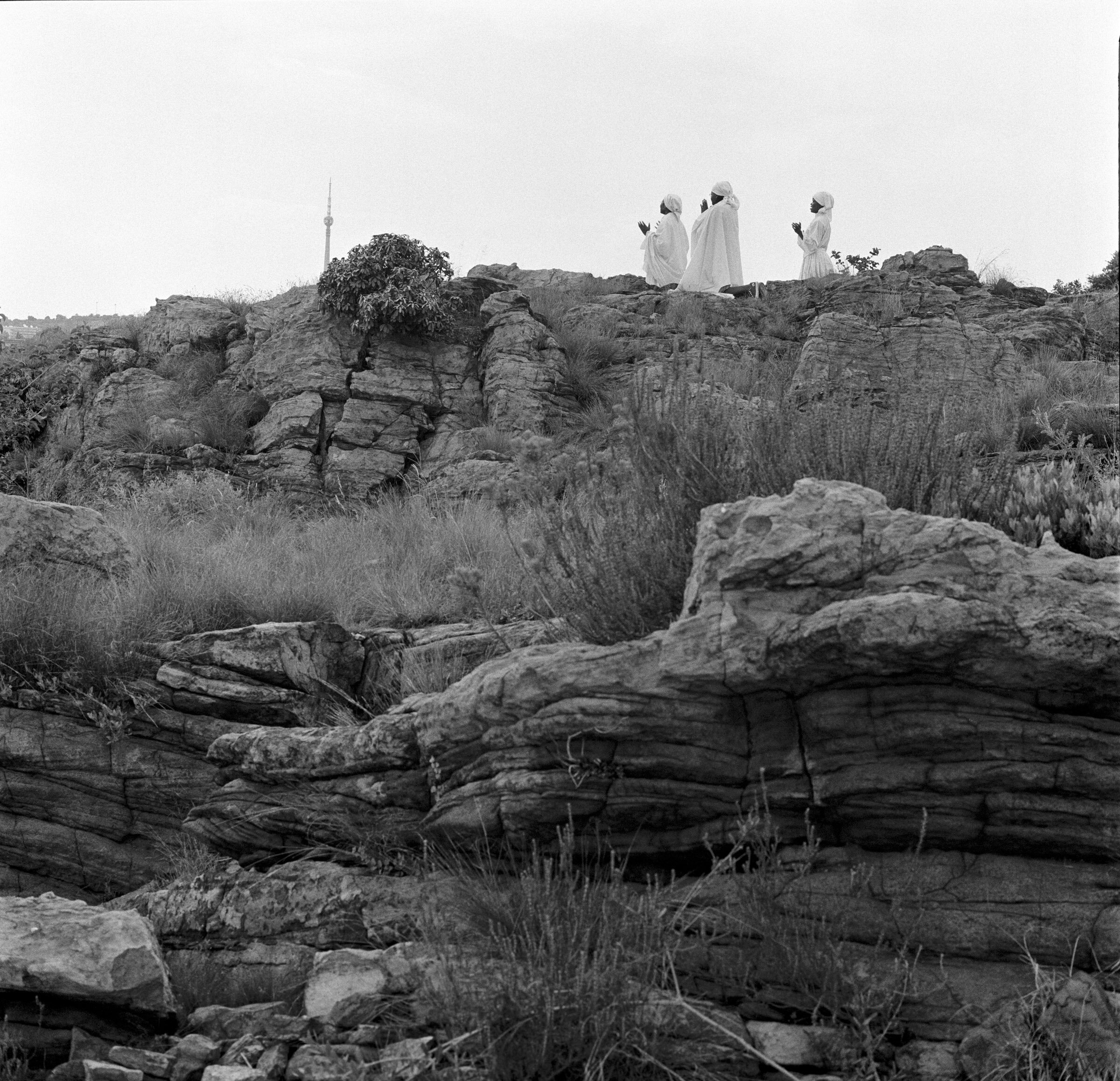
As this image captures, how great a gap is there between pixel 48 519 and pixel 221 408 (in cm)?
1006

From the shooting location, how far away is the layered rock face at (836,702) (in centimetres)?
425

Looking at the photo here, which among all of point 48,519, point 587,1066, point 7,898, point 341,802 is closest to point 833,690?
point 587,1066

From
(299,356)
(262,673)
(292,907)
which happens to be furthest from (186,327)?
(292,907)

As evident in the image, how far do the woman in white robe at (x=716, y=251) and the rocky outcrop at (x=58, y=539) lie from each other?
2104cm

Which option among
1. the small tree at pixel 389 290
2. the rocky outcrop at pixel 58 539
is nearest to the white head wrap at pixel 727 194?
the small tree at pixel 389 290

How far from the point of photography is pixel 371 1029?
4062mm

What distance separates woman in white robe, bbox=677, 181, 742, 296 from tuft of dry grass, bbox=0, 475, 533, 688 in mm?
17834

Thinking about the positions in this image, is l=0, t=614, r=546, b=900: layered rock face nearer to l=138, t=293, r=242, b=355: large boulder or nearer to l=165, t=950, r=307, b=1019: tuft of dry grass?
l=165, t=950, r=307, b=1019: tuft of dry grass

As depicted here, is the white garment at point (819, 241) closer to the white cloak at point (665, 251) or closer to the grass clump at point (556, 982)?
the white cloak at point (665, 251)

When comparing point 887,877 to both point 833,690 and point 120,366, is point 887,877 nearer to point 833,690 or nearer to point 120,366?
point 833,690

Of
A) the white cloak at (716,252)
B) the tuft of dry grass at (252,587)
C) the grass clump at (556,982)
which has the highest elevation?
the white cloak at (716,252)

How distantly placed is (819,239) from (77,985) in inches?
1078

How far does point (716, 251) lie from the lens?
92.4 feet

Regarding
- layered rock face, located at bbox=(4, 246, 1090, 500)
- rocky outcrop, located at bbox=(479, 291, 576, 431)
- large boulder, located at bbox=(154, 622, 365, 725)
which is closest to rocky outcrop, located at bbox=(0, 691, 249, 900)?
large boulder, located at bbox=(154, 622, 365, 725)
